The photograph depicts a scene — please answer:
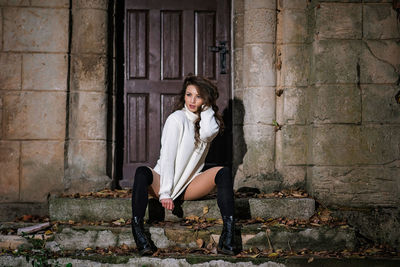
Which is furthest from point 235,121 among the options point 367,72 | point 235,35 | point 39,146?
point 39,146

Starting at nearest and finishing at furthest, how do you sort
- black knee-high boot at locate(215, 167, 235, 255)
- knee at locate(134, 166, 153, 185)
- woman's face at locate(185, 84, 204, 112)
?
1. black knee-high boot at locate(215, 167, 235, 255)
2. knee at locate(134, 166, 153, 185)
3. woman's face at locate(185, 84, 204, 112)

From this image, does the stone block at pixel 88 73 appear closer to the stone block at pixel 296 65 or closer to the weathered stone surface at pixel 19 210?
the weathered stone surface at pixel 19 210

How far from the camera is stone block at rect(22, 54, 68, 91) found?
4727 mm

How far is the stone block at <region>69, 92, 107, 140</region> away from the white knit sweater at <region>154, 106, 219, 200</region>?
126 cm

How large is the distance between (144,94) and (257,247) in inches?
95.8

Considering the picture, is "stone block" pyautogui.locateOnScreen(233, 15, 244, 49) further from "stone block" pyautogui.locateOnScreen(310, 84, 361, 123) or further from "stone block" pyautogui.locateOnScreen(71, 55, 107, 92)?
"stone block" pyautogui.locateOnScreen(71, 55, 107, 92)

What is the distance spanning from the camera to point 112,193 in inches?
183

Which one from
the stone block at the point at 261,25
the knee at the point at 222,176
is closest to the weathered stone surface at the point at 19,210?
the knee at the point at 222,176

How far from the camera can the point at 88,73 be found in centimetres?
482

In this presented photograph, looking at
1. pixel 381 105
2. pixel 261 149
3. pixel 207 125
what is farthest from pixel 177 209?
pixel 381 105

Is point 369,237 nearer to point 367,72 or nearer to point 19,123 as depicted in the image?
point 367,72

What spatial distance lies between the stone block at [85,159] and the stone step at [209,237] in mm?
1005

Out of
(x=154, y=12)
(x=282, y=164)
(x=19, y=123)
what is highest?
(x=154, y=12)

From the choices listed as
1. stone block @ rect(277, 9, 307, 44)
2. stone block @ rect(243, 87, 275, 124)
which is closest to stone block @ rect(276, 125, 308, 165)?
stone block @ rect(243, 87, 275, 124)
